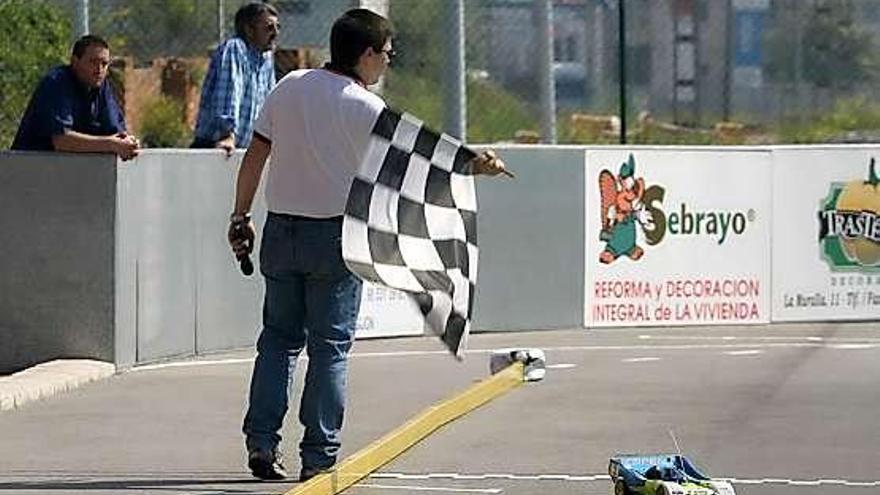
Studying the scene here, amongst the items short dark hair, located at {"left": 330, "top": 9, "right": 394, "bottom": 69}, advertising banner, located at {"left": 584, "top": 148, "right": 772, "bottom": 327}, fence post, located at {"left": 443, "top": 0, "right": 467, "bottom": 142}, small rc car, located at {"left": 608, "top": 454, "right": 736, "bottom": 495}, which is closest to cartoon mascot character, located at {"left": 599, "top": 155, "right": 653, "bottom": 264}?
advertising banner, located at {"left": 584, "top": 148, "right": 772, "bottom": 327}

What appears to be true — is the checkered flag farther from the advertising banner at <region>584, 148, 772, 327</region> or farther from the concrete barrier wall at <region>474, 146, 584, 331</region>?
the advertising banner at <region>584, 148, 772, 327</region>

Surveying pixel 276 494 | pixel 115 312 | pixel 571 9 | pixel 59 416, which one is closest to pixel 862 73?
pixel 571 9

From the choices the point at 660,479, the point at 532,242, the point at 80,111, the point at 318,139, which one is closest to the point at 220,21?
the point at 532,242

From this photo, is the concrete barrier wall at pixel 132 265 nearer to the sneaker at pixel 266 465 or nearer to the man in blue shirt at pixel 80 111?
the man in blue shirt at pixel 80 111

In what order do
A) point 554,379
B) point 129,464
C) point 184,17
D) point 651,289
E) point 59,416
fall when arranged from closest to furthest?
point 129,464
point 59,416
point 554,379
point 651,289
point 184,17

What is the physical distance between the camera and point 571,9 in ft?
54.7

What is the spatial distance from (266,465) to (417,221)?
1.10 meters

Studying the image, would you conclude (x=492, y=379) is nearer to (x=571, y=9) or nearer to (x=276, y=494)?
(x=276, y=494)

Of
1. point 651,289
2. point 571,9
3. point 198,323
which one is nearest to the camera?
point 198,323

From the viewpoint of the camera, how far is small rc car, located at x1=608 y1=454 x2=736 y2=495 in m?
7.36

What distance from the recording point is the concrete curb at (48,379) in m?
11.1

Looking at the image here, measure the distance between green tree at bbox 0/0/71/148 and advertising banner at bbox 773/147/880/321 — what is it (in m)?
6.45

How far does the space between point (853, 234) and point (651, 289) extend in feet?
4.91

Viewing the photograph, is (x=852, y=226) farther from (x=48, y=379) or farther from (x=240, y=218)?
(x=240, y=218)
